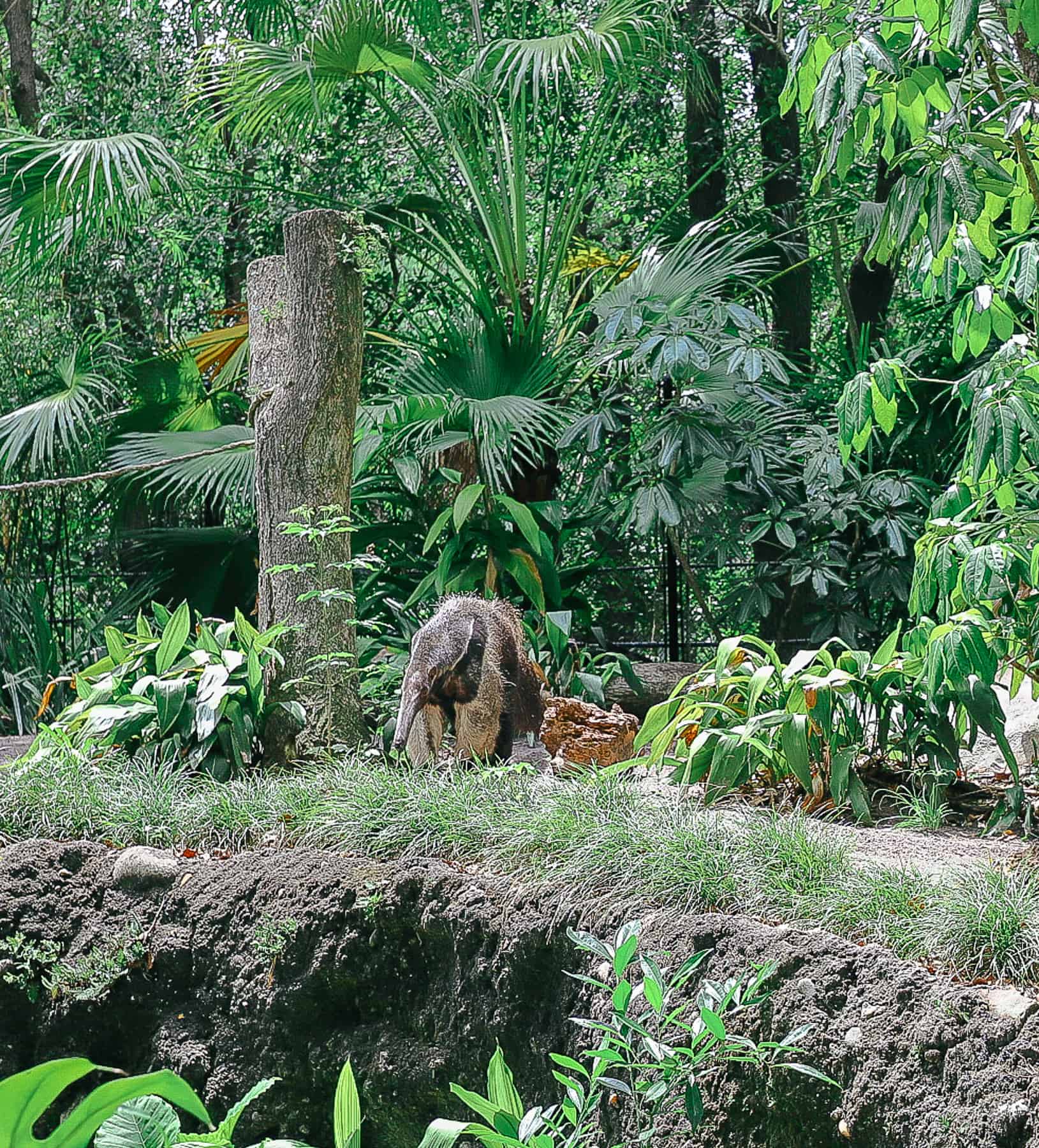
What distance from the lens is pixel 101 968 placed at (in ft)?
12.6

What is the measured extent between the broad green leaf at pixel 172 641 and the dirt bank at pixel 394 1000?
1.02m

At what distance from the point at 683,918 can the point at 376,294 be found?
7.49 m

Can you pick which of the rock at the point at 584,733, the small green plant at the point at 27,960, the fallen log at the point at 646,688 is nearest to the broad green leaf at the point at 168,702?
the small green plant at the point at 27,960

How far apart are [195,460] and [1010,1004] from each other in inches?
205

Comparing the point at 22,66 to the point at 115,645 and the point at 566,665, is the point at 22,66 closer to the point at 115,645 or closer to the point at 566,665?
the point at 115,645

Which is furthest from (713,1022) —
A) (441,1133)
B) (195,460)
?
(195,460)

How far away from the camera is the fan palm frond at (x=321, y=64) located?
22.2 ft

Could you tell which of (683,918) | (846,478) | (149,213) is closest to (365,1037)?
(683,918)

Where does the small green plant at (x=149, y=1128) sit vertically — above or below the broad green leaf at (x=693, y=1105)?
above

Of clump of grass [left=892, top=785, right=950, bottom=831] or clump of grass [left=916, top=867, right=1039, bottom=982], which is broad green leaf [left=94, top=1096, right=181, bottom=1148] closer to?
clump of grass [left=916, top=867, right=1039, bottom=982]

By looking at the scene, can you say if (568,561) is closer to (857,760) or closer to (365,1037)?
(857,760)

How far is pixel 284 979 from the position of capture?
12.0ft

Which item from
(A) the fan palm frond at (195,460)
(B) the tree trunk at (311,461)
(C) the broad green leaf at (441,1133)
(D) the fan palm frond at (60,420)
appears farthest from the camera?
(D) the fan palm frond at (60,420)

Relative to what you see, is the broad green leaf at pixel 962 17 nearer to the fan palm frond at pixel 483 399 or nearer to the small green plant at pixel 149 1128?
the small green plant at pixel 149 1128
